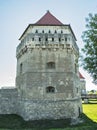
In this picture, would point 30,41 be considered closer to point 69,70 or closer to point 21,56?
point 21,56

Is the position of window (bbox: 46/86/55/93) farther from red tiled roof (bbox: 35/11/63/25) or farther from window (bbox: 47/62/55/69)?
red tiled roof (bbox: 35/11/63/25)

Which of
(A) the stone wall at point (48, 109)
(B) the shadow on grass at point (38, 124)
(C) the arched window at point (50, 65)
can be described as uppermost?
(C) the arched window at point (50, 65)

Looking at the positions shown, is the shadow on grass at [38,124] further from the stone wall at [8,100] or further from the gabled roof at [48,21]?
the gabled roof at [48,21]

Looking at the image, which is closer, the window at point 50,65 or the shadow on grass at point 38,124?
the shadow on grass at point 38,124

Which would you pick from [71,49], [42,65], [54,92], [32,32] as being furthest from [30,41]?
[54,92]

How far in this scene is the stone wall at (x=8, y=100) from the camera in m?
24.0

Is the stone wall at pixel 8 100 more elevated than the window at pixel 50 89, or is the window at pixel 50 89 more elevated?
the window at pixel 50 89

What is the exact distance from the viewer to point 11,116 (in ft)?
75.7

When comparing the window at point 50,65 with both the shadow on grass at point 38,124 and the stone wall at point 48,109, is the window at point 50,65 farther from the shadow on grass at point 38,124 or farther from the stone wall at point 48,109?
the shadow on grass at point 38,124

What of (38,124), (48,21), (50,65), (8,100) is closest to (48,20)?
(48,21)

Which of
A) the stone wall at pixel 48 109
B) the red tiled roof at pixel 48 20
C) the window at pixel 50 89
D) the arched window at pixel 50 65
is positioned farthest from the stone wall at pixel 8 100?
the red tiled roof at pixel 48 20

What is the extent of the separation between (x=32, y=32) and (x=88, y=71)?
745 cm

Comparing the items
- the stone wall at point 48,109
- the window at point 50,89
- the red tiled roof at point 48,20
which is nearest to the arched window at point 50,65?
the window at point 50,89

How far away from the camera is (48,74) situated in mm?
21547
